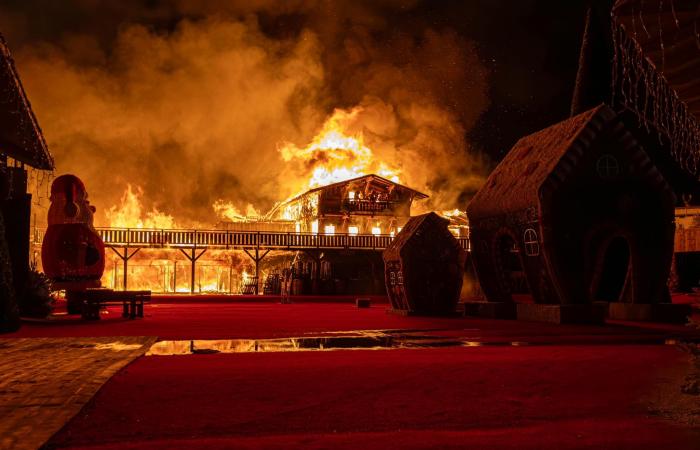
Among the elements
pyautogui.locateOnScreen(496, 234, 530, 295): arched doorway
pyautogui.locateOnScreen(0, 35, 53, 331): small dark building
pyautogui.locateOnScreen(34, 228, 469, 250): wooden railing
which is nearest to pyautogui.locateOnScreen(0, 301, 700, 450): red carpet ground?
pyautogui.locateOnScreen(0, 35, 53, 331): small dark building

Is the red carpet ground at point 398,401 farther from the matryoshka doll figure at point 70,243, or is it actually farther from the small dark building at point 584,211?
the matryoshka doll figure at point 70,243

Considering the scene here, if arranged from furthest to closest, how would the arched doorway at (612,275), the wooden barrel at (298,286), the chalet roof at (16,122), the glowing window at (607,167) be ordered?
the wooden barrel at (298,286) < the arched doorway at (612,275) < the chalet roof at (16,122) < the glowing window at (607,167)

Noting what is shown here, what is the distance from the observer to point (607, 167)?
16203 millimetres

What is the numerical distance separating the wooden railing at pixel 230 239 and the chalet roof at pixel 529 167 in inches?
804

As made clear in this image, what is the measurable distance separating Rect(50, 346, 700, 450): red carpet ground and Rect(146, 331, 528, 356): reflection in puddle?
4.08 ft

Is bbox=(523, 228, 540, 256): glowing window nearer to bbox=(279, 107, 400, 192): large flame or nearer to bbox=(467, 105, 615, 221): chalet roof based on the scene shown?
bbox=(467, 105, 615, 221): chalet roof

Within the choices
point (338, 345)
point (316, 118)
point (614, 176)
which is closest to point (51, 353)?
point (338, 345)

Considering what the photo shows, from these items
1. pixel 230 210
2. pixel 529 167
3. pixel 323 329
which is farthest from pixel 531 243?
pixel 230 210

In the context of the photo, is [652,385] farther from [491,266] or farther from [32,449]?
[491,266]

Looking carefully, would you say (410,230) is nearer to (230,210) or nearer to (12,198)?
(12,198)

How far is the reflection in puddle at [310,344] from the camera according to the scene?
10.2 m

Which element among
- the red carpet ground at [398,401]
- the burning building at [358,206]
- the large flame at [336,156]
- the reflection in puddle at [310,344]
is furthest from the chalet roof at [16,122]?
the large flame at [336,156]

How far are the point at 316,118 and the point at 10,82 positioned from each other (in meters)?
49.2

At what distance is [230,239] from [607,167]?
25.3 metres
